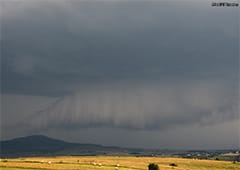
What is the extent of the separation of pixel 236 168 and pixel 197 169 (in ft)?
67.2

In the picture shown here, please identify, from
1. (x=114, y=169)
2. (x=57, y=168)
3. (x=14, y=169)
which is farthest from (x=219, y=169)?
(x=14, y=169)

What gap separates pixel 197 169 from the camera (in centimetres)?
13375

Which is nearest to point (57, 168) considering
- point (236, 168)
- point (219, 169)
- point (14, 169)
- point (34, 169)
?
point (34, 169)

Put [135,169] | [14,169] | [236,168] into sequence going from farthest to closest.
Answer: [236,168] < [135,169] < [14,169]

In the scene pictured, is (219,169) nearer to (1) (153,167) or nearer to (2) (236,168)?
(2) (236,168)

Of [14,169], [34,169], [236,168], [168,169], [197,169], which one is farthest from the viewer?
[236,168]

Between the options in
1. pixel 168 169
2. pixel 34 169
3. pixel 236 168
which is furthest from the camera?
pixel 236 168

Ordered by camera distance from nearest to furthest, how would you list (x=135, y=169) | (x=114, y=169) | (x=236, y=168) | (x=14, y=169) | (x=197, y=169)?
(x=14, y=169)
(x=114, y=169)
(x=135, y=169)
(x=197, y=169)
(x=236, y=168)

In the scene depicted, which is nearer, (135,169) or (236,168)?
(135,169)

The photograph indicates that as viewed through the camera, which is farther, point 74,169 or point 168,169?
point 168,169

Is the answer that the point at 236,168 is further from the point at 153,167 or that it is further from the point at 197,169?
the point at 153,167

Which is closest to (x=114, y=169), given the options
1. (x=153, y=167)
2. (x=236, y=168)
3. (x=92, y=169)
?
(x=92, y=169)

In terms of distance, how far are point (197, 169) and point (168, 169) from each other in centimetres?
1684

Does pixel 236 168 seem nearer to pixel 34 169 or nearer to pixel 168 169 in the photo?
pixel 168 169
